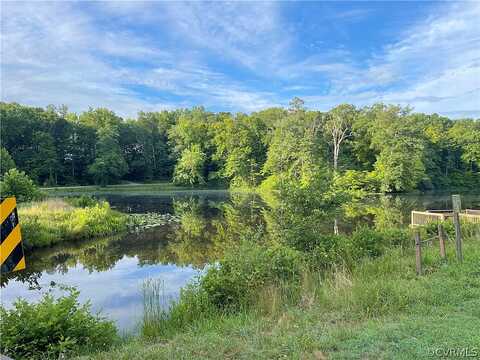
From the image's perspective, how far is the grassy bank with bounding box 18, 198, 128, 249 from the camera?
15.0 metres

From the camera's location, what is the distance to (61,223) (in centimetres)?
1709

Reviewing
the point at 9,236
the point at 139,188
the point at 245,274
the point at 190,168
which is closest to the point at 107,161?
the point at 139,188

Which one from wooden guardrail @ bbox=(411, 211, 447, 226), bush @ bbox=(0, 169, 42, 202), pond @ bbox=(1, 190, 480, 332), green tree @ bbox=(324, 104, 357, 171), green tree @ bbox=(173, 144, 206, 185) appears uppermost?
green tree @ bbox=(324, 104, 357, 171)

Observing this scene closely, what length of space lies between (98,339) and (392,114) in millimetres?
52167

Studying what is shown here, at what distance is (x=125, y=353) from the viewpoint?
4148mm

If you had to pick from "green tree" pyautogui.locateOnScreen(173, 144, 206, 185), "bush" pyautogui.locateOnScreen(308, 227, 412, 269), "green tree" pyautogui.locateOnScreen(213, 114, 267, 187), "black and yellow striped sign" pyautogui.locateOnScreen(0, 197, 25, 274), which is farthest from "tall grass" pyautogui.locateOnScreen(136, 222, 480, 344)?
"green tree" pyautogui.locateOnScreen(173, 144, 206, 185)

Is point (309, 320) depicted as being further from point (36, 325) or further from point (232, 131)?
point (232, 131)

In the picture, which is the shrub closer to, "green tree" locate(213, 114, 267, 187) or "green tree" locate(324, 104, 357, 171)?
"green tree" locate(324, 104, 357, 171)

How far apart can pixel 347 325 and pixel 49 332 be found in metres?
3.78

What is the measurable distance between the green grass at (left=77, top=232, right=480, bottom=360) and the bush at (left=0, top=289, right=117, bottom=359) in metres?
0.45

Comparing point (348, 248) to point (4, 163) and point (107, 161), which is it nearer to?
point (4, 163)

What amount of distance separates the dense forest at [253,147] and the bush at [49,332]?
41.9 m

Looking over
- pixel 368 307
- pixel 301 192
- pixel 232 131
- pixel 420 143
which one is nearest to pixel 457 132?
pixel 420 143

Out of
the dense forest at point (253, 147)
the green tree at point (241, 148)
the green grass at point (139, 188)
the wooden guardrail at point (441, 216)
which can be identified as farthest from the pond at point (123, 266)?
the green tree at point (241, 148)
